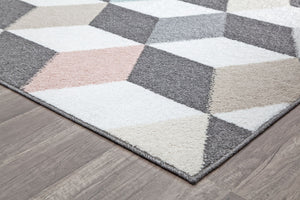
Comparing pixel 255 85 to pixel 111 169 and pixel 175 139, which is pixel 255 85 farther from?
pixel 111 169

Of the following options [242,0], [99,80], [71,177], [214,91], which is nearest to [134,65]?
[99,80]

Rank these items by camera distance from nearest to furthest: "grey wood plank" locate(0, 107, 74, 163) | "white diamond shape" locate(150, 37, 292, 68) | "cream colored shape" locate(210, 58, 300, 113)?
"grey wood plank" locate(0, 107, 74, 163) → "cream colored shape" locate(210, 58, 300, 113) → "white diamond shape" locate(150, 37, 292, 68)

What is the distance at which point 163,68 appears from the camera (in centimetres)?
115

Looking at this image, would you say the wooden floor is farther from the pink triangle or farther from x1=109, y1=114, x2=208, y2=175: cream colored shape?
the pink triangle

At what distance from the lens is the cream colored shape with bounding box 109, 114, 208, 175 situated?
2.76ft

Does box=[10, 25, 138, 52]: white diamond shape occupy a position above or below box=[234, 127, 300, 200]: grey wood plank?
below

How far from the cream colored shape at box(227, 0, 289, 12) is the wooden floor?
25.8 inches

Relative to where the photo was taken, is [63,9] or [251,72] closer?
[251,72]

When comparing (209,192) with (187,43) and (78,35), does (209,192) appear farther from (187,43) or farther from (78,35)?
(78,35)

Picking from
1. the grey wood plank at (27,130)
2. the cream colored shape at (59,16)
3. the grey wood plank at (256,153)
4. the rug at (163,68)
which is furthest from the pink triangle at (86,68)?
the grey wood plank at (256,153)

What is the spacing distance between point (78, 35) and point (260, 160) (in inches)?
29.6

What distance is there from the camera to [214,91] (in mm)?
1055

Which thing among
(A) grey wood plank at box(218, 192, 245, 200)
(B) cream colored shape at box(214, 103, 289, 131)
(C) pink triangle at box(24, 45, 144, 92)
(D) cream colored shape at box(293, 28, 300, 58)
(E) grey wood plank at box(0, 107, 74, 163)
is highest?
(D) cream colored shape at box(293, 28, 300, 58)

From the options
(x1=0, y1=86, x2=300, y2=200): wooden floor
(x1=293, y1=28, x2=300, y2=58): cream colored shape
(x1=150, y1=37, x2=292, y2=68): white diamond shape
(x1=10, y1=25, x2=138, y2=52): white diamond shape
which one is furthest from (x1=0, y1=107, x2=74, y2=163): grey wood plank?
(x1=293, y1=28, x2=300, y2=58): cream colored shape
